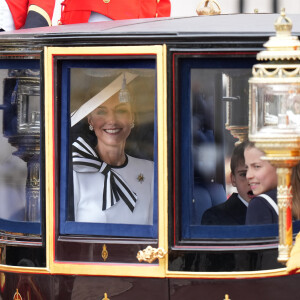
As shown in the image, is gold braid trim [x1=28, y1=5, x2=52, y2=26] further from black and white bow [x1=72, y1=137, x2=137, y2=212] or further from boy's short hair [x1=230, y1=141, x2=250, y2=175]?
boy's short hair [x1=230, y1=141, x2=250, y2=175]

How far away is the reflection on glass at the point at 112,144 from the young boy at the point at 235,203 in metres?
0.29

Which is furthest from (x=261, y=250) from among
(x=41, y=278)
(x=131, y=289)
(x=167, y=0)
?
(x=167, y=0)

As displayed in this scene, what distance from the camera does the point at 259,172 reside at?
21.2 feet

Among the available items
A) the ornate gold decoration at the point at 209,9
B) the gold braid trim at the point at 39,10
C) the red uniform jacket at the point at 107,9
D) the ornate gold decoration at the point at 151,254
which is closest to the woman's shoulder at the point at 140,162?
the ornate gold decoration at the point at 151,254

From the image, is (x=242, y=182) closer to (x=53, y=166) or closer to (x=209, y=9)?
(x=53, y=166)

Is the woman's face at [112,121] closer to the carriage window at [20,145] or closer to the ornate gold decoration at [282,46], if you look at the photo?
the carriage window at [20,145]

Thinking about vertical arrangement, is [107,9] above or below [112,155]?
above

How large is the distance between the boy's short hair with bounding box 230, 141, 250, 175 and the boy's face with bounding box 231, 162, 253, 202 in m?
0.02

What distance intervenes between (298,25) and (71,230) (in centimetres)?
141

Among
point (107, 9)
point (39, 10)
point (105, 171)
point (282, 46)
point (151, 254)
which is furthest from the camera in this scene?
point (39, 10)

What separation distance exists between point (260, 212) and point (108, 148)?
76 cm

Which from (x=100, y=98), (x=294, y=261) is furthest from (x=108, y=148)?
(x=294, y=261)

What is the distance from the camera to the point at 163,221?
6371mm

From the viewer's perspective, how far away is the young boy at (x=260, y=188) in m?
6.43
